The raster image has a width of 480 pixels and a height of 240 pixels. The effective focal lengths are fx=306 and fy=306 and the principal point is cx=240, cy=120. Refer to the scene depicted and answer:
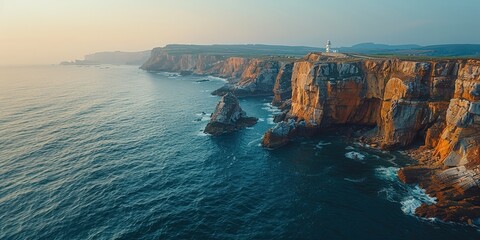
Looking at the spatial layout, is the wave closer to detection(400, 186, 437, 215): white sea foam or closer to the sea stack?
detection(400, 186, 437, 215): white sea foam

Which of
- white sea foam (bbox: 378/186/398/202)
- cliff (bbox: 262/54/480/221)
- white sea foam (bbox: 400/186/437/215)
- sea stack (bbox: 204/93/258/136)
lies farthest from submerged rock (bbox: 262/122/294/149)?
white sea foam (bbox: 400/186/437/215)

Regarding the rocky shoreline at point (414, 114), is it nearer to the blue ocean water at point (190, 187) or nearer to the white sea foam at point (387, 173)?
the white sea foam at point (387, 173)

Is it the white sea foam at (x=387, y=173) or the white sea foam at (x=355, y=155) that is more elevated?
the white sea foam at (x=355, y=155)

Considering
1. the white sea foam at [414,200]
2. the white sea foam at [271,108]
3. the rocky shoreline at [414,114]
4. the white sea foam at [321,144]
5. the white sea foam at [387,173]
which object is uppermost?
the rocky shoreline at [414,114]

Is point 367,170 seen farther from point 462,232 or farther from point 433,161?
point 462,232

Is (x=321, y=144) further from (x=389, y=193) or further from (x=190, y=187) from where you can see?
(x=190, y=187)

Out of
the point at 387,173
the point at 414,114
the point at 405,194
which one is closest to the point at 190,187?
the point at 405,194

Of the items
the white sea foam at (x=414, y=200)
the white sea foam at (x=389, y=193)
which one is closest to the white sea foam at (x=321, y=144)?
the white sea foam at (x=389, y=193)
